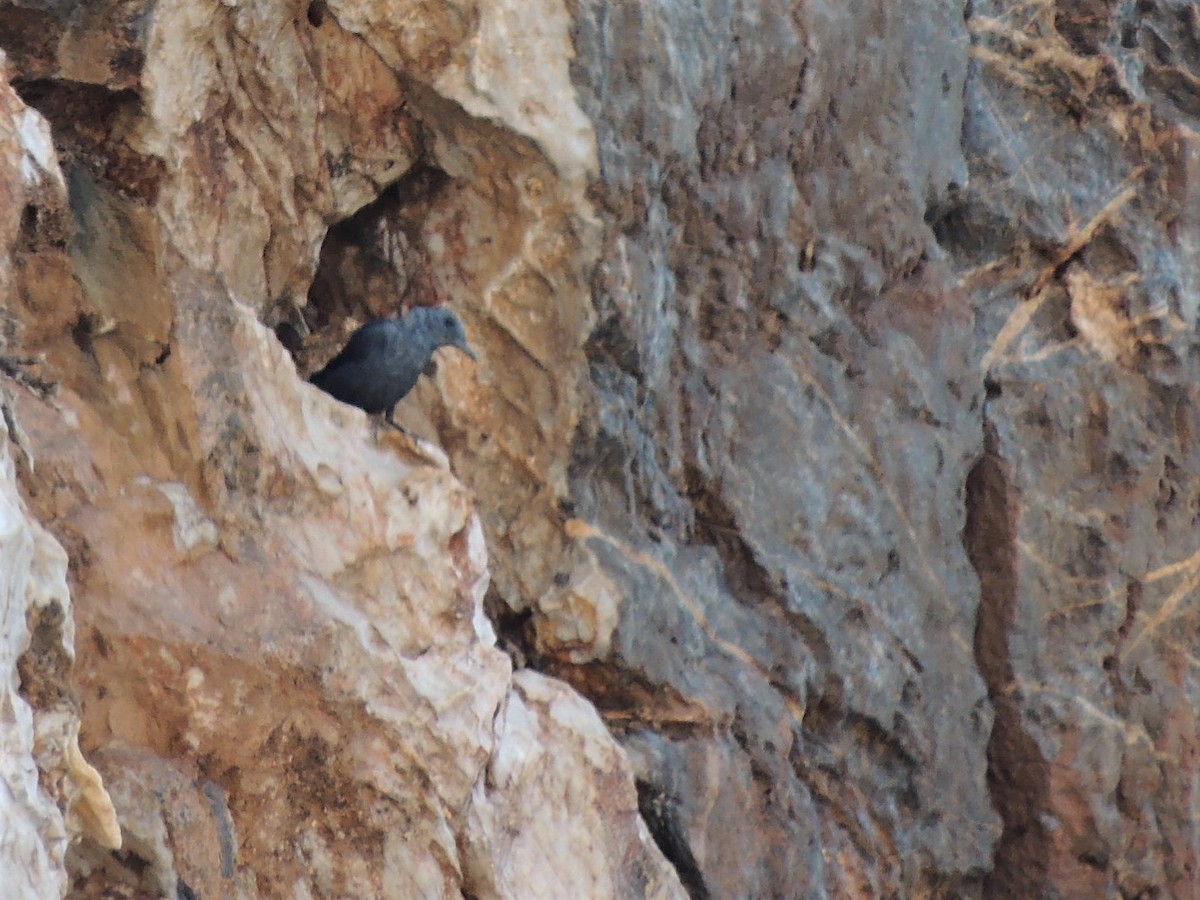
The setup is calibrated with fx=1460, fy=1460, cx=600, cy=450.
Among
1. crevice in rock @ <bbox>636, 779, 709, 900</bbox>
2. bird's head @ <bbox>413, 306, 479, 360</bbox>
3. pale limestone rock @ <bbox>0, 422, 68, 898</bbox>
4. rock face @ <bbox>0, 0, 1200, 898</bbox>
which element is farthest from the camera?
crevice in rock @ <bbox>636, 779, 709, 900</bbox>

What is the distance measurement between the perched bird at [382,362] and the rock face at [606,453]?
7.1 inches

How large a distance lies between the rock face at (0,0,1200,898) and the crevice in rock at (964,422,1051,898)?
2 cm

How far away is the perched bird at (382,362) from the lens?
477 centimetres

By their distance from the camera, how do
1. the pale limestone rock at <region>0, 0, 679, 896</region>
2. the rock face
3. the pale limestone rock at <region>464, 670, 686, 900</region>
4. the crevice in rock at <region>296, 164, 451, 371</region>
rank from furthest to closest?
the crevice in rock at <region>296, 164, 451, 371</region>
the pale limestone rock at <region>464, 670, 686, 900</region>
the rock face
the pale limestone rock at <region>0, 0, 679, 896</region>

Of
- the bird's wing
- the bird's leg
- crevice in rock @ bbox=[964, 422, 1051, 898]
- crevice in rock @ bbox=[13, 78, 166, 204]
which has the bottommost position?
crevice in rock @ bbox=[964, 422, 1051, 898]

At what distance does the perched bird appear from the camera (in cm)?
477

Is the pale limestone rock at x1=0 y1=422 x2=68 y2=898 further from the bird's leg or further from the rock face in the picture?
the bird's leg

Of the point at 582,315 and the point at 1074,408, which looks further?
the point at 1074,408

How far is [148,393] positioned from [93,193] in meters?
0.63

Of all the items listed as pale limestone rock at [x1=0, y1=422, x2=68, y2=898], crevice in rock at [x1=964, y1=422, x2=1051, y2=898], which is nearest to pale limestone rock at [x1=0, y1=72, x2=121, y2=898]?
pale limestone rock at [x1=0, y1=422, x2=68, y2=898]

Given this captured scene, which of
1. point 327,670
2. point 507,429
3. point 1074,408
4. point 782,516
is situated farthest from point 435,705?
point 1074,408

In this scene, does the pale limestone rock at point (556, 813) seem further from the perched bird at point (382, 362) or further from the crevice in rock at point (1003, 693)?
the crevice in rock at point (1003, 693)

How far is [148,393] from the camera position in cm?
410

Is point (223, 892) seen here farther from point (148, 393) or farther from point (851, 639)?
point (851, 639)
